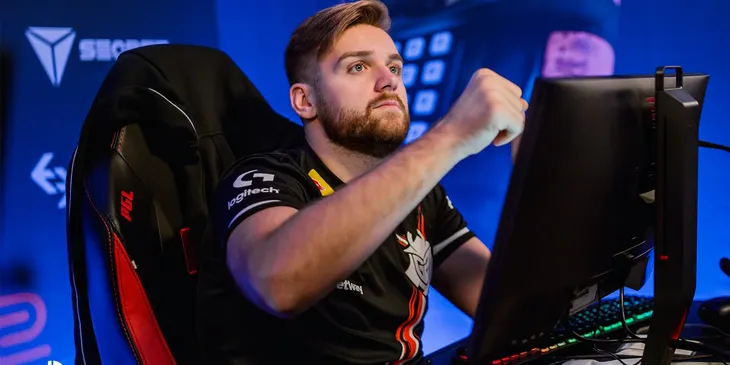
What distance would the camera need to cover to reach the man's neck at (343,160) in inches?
48.4

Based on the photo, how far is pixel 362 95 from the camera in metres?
1.20

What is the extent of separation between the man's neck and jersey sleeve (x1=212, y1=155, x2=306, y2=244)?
111 mm

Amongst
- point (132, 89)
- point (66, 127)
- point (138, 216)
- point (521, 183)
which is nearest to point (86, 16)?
point (66, 127)

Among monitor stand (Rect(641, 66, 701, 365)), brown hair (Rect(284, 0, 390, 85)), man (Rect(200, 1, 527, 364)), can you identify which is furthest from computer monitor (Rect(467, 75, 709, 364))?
brown hair (Rect(284, 0, 390, 85))

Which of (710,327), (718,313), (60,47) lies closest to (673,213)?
(718,313)

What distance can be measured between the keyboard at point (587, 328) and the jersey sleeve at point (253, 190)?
392 mm

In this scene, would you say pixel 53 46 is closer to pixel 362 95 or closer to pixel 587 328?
pixel 362 95

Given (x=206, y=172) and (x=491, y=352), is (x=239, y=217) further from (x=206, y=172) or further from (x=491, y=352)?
(x=491, y=352)

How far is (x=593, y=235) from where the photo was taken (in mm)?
738

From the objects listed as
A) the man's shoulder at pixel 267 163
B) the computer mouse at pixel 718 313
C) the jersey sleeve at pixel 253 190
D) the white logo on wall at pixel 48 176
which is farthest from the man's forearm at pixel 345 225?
the white logo on wall at pixel 48 176

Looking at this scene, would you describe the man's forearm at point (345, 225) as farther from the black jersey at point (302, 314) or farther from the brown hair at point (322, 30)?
the brown hair at point (322, 30)

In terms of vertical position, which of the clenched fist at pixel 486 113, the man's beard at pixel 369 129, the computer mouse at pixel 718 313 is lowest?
the computer mouse at pixel 718 313

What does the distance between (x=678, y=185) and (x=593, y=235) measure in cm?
14

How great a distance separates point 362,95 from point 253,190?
12.3 inches
